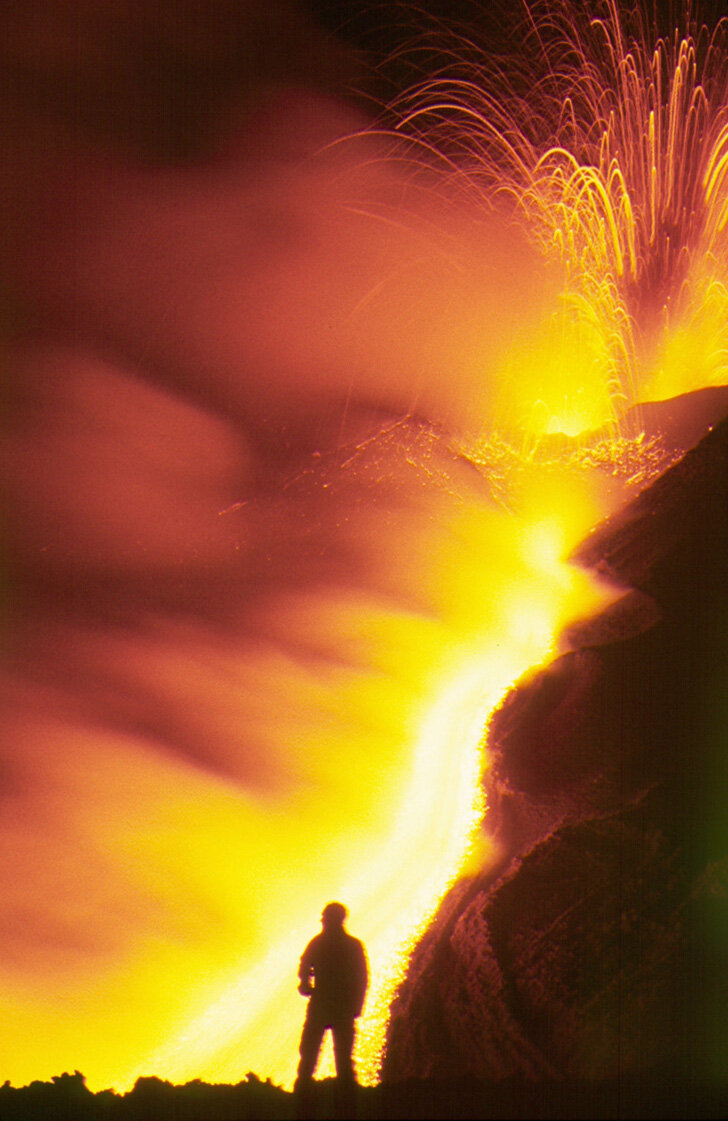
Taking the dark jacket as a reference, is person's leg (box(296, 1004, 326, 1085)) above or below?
below

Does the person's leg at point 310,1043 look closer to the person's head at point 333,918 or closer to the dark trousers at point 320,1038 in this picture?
the dark trousers at point 320,1038

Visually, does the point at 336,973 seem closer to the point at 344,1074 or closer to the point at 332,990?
the point at 332,990

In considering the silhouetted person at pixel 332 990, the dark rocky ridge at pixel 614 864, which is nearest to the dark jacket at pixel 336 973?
the silhouetted person at pixel 332 990

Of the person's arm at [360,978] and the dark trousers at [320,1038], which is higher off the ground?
the person's arm at [360,978]

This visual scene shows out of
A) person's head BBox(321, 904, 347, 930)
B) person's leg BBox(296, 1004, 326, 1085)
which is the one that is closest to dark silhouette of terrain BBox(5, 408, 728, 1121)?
person's leg BBox(296, 1004, 326, 1085)

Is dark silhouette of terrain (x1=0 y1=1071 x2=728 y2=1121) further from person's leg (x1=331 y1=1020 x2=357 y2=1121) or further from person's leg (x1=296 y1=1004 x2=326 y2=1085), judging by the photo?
person's leg (x1=296 y1=1004 x2=326 y2=1085)
